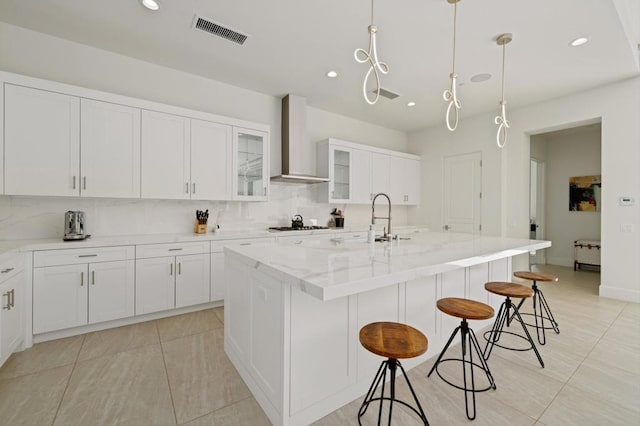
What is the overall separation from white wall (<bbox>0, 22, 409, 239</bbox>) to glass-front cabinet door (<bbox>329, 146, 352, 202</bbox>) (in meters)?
0.37

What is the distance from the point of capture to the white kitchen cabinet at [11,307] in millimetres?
1997

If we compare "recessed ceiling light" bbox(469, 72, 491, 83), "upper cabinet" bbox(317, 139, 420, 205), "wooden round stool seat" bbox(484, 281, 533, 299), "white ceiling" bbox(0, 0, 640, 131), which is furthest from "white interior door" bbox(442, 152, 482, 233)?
"wooden round stool seat" bbox(484, 281, 533, 299)

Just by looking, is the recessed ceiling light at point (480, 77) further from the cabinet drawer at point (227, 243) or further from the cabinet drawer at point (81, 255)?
the cabinet drawer at point (81, 255)

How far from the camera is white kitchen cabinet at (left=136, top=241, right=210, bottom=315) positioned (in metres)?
2.94

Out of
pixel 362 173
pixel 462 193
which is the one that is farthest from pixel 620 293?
pixel 362 173

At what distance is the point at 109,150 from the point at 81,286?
4.48ft

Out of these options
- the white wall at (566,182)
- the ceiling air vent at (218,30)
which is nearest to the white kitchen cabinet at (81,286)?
the ceiling air vent at (218,30)

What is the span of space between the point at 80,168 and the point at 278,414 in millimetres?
2903

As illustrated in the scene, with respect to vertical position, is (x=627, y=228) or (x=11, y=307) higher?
(x=627, y=228)

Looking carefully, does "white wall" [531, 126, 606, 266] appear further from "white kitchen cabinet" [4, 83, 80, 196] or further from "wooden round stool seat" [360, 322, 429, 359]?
"white kitchen cabinet" [4, 83, 80, 196]

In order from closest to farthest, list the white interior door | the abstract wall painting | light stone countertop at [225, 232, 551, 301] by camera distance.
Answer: light stone countertop at [225, 232, 551, 301], the white interior door, the abstract wall painting

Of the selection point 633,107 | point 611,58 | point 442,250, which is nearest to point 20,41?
point 442,250

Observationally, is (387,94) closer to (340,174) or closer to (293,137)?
(340,174)

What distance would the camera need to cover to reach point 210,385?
193 centimetres
